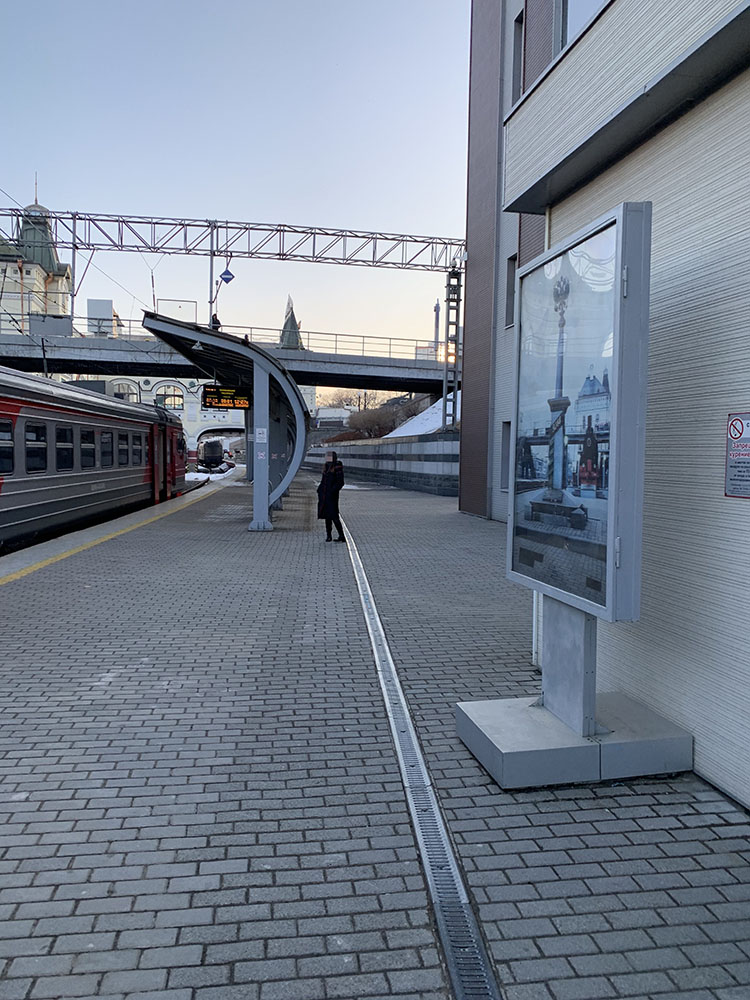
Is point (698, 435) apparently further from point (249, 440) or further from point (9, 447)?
point (249, 440)

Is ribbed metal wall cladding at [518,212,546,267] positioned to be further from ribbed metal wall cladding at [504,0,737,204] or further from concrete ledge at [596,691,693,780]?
concrete ledge at [596,691,693,780]

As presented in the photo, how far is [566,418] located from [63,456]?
40.3ft

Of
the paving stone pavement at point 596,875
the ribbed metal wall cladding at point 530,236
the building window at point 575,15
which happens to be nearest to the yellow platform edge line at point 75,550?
the paving stone pavement at point 596,875

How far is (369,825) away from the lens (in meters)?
3.77

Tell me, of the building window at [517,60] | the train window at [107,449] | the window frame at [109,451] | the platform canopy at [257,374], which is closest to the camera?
the platform canopy at [257,374]

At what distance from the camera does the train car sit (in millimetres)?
12156

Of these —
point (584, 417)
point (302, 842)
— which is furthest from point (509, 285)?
point (302, 842)

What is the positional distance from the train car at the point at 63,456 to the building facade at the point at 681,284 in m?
9.23

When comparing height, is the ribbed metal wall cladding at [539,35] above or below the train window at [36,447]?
above

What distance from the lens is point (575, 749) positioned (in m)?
4.17

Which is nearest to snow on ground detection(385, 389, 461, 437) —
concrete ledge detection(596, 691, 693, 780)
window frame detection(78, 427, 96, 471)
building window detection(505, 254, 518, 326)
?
building window detection(505, 254, 518, 326)

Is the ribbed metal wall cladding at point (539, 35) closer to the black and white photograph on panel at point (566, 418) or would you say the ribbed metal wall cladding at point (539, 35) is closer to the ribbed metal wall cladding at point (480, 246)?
the black and white photograph on panel at point (566, 418)

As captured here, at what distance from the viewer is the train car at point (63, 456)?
39.9ft

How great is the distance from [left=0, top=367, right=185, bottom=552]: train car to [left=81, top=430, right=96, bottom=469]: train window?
0.07 feet
